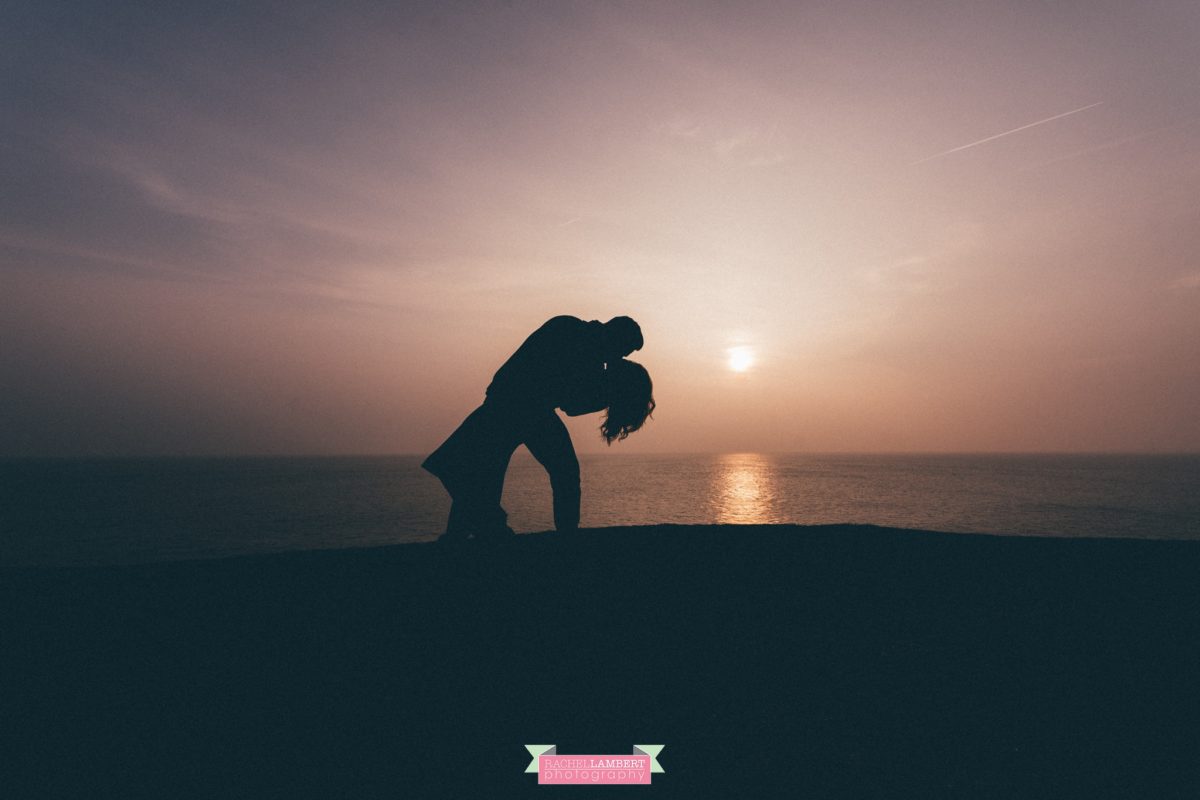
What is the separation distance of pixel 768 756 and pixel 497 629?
1695mm

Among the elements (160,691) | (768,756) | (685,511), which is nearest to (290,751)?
(160,691)

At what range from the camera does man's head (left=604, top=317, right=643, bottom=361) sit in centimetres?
444

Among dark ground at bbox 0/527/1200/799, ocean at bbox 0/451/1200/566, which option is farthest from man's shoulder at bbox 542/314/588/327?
ocean at bbox 0/451/1200/566

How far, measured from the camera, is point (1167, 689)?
253 cm

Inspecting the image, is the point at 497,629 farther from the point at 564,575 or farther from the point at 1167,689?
the point at 1167,689

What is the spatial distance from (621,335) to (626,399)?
0.55 m

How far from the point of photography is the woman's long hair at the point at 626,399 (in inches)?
178

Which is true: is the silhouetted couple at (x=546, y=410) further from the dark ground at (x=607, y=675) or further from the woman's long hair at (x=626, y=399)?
the dark ground at (x=607, y=675)

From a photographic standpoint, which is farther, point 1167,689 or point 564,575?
point 564,575

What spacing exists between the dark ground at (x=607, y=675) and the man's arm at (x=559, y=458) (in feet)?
0.86
